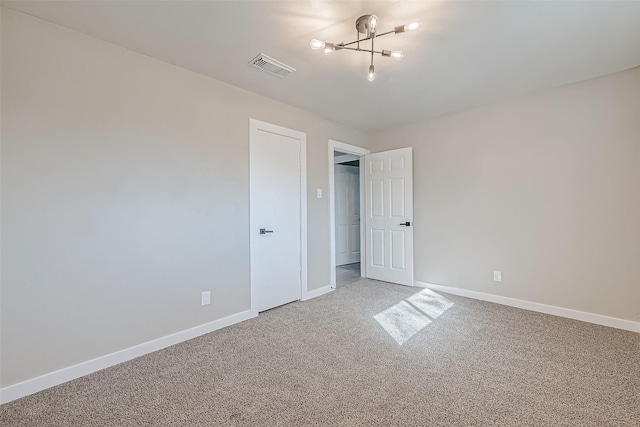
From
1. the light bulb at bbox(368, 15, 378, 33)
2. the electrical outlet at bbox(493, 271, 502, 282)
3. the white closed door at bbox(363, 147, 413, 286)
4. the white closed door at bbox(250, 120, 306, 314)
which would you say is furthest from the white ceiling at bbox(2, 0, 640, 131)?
the electrical outlet at bbox(493, 271, 502, 282)

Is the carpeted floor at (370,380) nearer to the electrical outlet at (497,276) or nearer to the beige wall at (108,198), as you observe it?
the beige wall at (108,198)

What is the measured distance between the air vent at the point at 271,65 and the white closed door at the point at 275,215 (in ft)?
2.14

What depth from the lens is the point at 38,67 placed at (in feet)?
5.93

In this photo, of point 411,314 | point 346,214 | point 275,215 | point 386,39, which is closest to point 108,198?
point 275,215

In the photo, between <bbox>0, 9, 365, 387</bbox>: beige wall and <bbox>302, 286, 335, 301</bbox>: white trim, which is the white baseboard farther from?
<bbox>302, 286, 335, 301</bbox>: white trim

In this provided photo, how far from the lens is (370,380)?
1.86m

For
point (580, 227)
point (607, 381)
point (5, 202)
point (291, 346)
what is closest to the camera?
point (5, 202)

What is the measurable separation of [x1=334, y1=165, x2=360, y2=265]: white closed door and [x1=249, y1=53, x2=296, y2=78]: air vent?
3471mm

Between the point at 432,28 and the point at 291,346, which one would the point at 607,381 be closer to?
the point at 291,346

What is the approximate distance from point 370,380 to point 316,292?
6.16 ft

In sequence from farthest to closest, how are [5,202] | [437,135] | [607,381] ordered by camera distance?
[437,135]
[607,381]
[5,202]

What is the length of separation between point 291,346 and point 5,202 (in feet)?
7.21

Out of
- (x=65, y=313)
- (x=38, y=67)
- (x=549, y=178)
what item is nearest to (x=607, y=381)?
(x=549, y=178)

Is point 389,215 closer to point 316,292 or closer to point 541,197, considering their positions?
point 316,292
